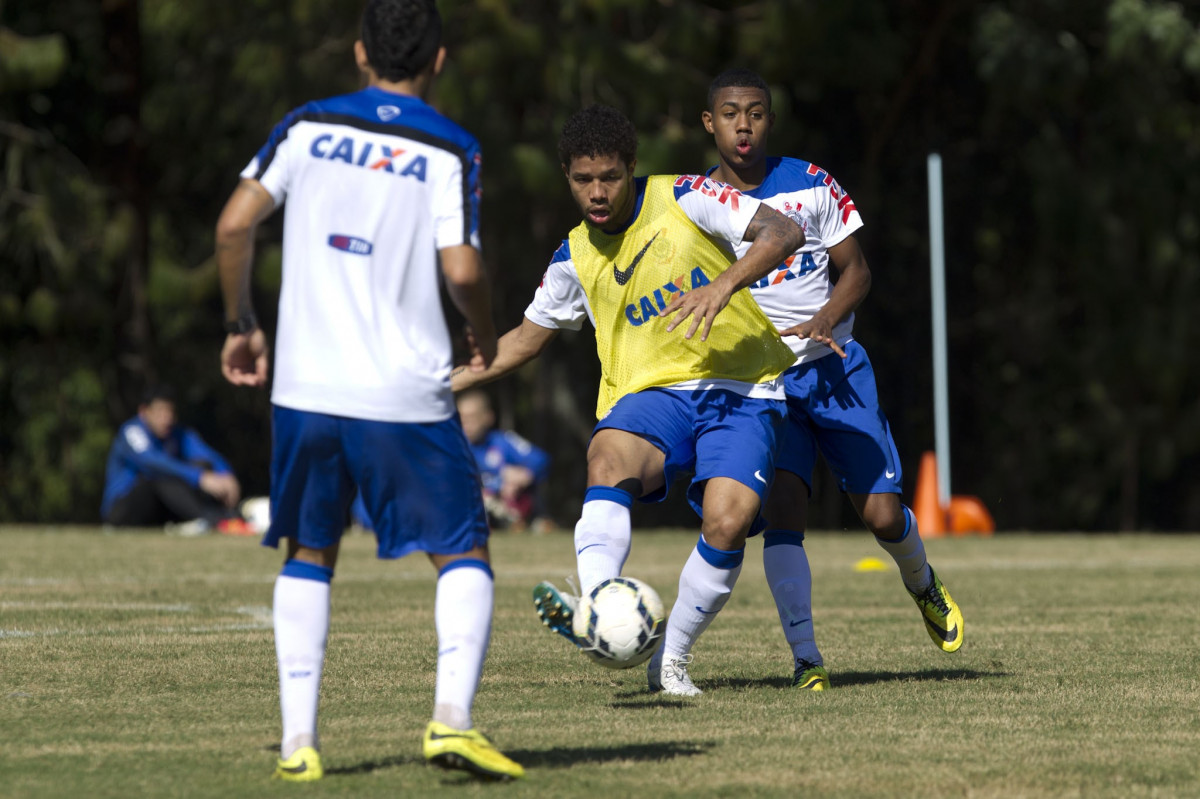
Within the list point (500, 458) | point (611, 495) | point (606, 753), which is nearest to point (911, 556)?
point (611, 495)

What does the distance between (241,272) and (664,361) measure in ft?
7.18

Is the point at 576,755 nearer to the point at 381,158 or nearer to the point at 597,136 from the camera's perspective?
the point at 381,158

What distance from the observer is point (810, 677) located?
6340 millimetres

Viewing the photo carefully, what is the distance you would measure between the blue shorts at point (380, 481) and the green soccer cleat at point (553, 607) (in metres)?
0.66

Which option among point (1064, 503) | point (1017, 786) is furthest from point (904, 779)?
point (1064, 503)

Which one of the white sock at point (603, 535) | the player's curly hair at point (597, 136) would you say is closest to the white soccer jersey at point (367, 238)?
the player's curly hair at point (597, 136)

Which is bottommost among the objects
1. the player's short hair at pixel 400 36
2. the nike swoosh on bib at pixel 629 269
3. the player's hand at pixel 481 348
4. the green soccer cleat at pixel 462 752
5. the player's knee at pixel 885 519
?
the green soccer cleat at pixel 462 752

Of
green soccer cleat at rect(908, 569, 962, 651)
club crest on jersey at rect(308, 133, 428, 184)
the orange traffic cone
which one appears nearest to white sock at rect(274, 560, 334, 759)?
club crest on jersey at rect(308, 133, 428, 184)

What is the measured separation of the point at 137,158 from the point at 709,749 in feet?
70.8

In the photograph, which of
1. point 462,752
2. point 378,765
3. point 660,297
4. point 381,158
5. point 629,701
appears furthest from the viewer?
point 660,297

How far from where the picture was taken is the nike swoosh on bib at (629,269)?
20.1ft

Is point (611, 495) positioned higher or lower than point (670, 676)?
higher

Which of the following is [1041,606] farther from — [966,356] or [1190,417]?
[966,356]

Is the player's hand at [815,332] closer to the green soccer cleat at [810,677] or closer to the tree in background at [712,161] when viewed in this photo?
the green soccer cleat at [810,677]
